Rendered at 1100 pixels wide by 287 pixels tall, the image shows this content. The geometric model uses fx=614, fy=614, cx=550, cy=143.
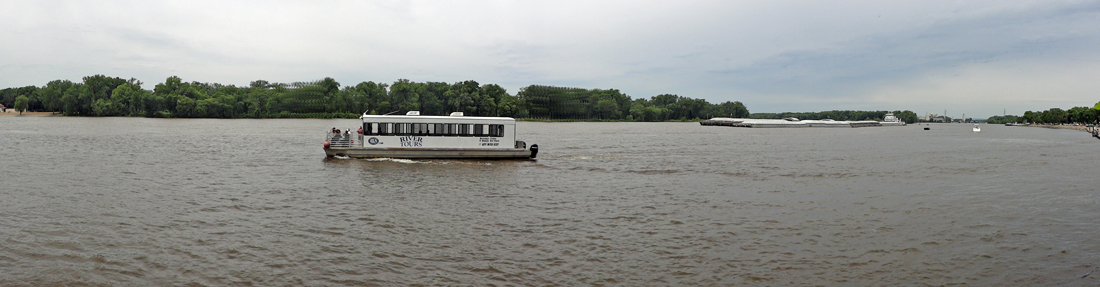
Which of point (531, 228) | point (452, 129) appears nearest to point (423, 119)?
point (452, 129)

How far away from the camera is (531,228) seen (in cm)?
1773

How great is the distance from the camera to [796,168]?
39.6 meters

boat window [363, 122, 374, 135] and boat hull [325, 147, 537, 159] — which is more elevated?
boat window [363, 122, 374, 135]

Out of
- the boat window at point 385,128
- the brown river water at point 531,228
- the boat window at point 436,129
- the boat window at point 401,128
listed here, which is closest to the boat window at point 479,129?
the boat window at point 436,129

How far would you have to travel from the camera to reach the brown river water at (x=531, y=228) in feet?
42.6

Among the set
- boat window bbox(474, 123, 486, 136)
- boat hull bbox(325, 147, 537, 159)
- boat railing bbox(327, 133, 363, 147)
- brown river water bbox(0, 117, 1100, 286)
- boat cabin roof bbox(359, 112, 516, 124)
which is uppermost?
boat cabin roof bbox(359, 112, 516, 124)

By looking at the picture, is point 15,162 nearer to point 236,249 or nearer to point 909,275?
point 236,249

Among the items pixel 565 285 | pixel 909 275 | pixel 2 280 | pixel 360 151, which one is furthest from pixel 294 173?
pixel 909 275

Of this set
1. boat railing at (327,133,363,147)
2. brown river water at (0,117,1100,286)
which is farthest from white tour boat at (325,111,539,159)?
brown river water at (0,117,1100,286)

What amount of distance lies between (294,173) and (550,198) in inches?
630

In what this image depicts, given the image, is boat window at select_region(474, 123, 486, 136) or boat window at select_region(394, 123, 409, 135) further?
boat window at select_region(474, 123, 486, 136)

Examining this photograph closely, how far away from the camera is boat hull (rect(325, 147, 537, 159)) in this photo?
39.0 m

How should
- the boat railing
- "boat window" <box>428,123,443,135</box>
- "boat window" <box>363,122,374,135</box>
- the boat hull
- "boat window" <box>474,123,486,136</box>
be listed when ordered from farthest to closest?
the boat railing < "boat window" <box>474,123,486,136</box> < "boat window" <box>428,123,443,135</box> < "boat window" <box>363,122,374,135</box> < the boat hull

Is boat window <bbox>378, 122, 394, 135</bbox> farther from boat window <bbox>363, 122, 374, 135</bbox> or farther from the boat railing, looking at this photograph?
the boat railing
